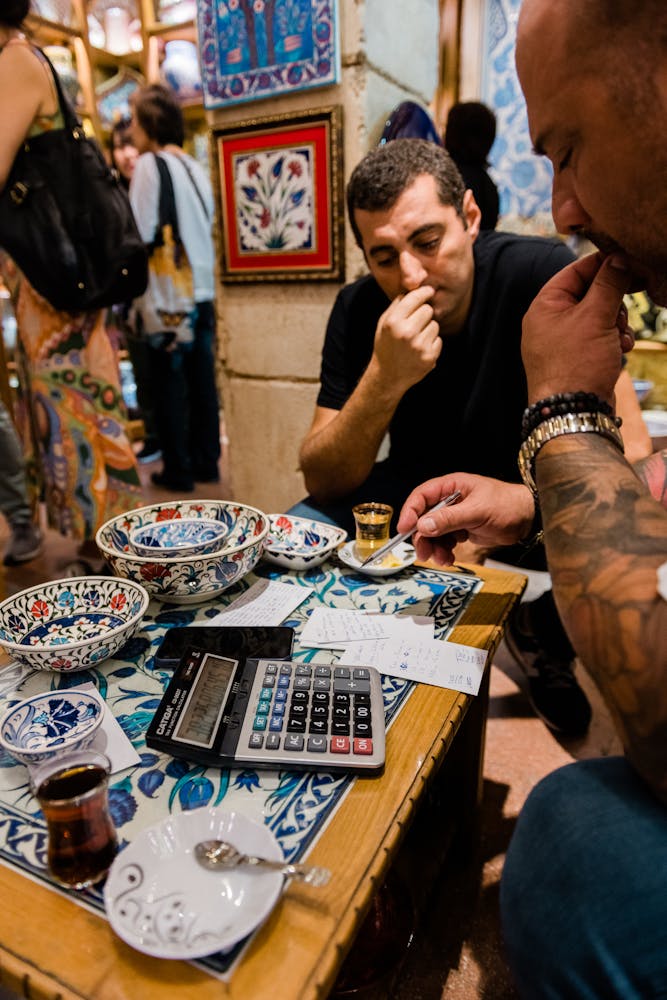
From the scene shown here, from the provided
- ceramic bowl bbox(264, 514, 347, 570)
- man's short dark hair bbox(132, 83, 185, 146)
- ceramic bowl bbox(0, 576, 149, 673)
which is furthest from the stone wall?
ceramic bowl bbox(0, 576, 149, 673)

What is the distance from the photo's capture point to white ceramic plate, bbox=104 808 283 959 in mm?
503

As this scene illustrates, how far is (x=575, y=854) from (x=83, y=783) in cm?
46

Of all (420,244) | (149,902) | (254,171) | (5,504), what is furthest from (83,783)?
(5,504)

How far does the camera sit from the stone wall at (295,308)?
1.99 m

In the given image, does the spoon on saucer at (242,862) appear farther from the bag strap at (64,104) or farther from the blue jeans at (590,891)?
the bag strap at (64,104)

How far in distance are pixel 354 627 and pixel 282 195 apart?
1736 mm

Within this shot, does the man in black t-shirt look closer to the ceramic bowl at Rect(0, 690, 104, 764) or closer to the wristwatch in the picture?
the wristwatch

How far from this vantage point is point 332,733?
2.34ft

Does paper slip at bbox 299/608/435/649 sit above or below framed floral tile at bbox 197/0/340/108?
below

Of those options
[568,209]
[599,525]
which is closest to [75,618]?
[599,525]

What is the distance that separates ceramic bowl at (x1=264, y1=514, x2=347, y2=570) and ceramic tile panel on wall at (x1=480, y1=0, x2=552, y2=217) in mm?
2462

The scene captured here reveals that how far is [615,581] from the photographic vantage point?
24.3 inches

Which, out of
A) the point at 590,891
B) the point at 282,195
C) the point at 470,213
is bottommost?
the point at 590,891

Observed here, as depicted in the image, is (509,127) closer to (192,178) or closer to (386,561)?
(192,178)
